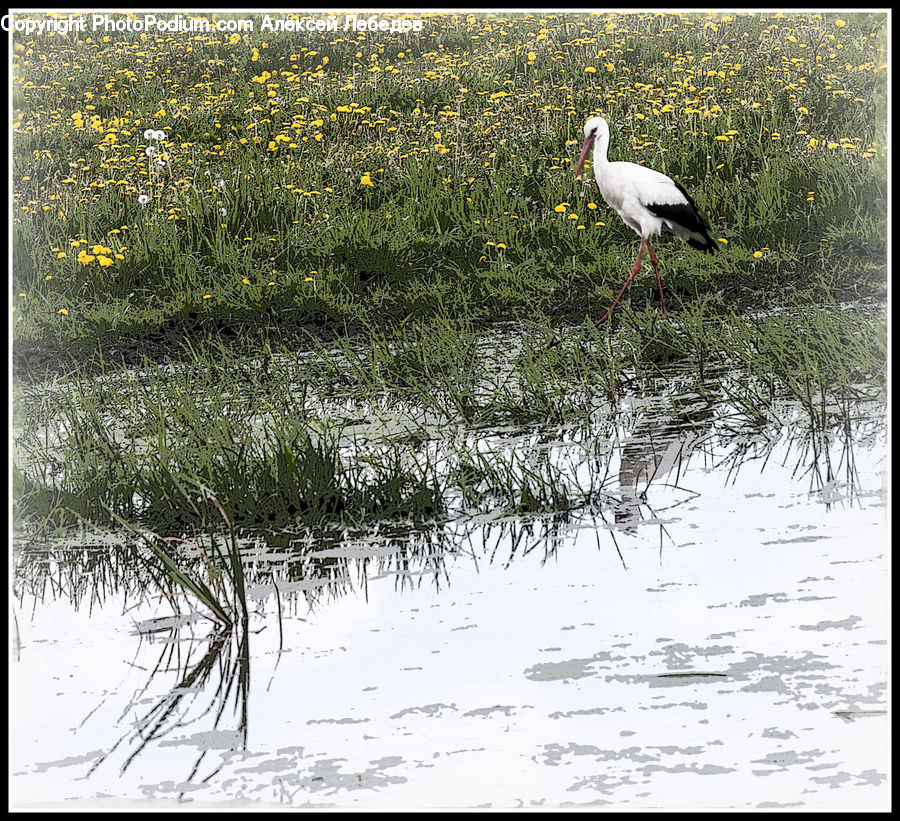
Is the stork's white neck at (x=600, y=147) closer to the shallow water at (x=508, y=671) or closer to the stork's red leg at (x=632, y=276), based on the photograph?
the stork's red leg at (x=632, y=276)

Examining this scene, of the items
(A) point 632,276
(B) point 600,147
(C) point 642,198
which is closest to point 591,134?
(B) point 600,147

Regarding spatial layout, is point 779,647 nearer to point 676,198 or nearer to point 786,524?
point 786,524

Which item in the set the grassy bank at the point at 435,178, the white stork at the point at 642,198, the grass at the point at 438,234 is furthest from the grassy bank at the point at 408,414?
the white stork at the point at 642,198

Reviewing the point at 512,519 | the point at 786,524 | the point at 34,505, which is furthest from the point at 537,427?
the point at 34,505

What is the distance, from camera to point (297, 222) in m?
7.29

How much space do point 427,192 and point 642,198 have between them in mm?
1080

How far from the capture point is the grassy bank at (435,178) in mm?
6590

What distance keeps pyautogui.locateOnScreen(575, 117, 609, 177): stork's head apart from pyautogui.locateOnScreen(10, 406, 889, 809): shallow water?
2875 millimetres

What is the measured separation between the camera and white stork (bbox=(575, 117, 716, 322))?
696 cm

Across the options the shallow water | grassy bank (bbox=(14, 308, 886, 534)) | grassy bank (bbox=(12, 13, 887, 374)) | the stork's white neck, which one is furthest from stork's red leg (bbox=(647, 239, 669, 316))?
the shallow water

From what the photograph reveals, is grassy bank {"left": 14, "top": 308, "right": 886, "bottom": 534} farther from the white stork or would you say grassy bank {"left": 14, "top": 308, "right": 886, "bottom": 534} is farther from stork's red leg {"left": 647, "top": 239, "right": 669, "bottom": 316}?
Result: the white stork

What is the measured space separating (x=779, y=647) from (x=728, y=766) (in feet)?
1.72

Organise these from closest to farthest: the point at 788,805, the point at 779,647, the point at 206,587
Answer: the point at 788,805
the point at 779,647
the point at 206,587

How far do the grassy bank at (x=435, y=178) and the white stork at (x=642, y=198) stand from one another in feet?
0.48
